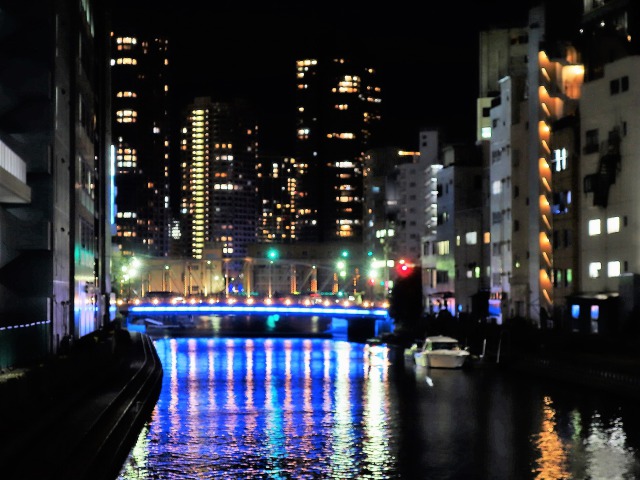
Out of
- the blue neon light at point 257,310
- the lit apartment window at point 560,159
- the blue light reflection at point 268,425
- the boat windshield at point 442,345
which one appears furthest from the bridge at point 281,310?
the boat windshield at point 442,345

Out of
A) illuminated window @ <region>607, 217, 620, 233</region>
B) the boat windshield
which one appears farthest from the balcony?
illuminated window @ <region>607, 217, 620, 233</region>

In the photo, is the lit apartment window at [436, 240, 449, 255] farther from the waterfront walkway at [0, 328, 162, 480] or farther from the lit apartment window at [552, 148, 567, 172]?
the waterfront walkway at [0, 328, 162, 480]

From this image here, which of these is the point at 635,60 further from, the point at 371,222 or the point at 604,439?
the point at 371,222

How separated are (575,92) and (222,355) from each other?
3490cm

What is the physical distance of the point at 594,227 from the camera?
77125 millimetres

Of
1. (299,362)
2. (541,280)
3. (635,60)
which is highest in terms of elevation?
(635,60)

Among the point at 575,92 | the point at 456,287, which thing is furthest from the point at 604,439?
the point at 456,287

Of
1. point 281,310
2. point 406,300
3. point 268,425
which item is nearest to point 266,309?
point 281,310

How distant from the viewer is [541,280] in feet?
283

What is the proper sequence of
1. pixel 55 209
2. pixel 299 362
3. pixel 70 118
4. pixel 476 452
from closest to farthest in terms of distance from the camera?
pixel 476 452 → pixel 55 209 → pixel 70 118 → pixel 299 362

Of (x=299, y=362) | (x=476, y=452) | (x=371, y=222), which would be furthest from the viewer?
(x=371, y=222)

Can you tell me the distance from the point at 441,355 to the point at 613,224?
1481cm

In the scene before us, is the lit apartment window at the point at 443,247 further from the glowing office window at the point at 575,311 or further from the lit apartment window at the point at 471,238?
the glowing office window at the point at 575,311

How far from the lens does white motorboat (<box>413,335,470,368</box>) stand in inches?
2729
